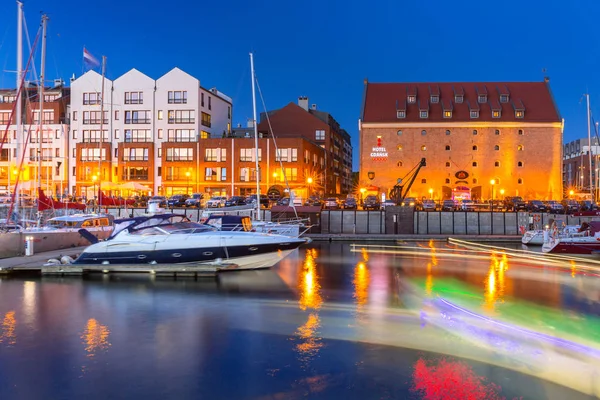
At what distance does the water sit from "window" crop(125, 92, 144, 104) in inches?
2423

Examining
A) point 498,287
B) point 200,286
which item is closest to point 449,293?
point 498,287

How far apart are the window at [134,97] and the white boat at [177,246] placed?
196 ft

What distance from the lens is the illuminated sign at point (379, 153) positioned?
73.2 m

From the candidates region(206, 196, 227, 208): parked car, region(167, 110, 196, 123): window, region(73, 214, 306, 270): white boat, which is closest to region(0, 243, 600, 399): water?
region(73, 214, 306, 270): white boat

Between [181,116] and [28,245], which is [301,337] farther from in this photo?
[181,116]

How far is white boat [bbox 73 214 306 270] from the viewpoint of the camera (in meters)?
24.8

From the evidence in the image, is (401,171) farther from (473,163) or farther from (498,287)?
(498,287)

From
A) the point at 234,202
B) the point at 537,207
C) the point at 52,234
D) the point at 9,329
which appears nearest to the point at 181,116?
the point at 234,202

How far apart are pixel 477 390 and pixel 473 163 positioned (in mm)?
65776

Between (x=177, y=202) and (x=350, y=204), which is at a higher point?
(x=177, y=202)

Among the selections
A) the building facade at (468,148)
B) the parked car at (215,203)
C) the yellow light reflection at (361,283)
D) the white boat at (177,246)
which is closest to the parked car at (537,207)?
the building facade at (468,148)

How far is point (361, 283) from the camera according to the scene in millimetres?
24125

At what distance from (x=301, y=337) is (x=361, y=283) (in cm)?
967

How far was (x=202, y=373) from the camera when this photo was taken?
12.1 m
